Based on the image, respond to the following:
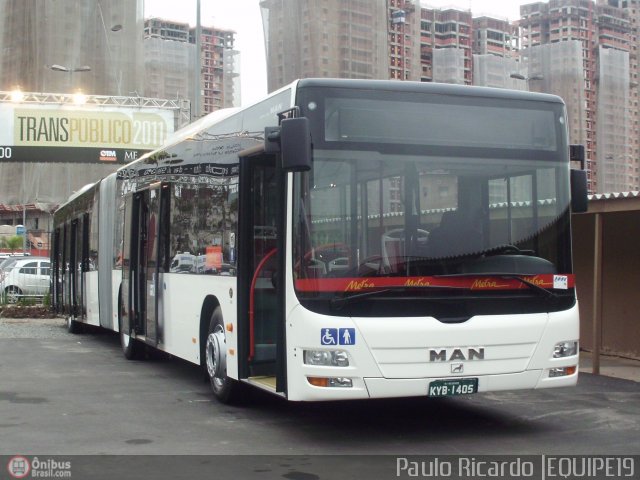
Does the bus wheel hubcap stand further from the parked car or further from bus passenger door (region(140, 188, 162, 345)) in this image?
the parked car

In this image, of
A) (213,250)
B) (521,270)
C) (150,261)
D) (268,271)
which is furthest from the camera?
(150,261)

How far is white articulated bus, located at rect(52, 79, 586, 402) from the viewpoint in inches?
310

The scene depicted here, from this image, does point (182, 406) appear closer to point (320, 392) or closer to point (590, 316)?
point (320, 392)

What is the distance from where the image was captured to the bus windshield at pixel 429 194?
793 centimetres

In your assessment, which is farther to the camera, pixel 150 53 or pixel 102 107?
pixel 150 53

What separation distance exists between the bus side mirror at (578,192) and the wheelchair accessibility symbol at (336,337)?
2470 mm

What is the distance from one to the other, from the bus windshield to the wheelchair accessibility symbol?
0.94 feet

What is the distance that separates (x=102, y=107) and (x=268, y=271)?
23.8m

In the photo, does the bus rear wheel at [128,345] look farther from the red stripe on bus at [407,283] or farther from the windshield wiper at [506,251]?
the windshield wiper at [506,251]

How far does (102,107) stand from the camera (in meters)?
31.7

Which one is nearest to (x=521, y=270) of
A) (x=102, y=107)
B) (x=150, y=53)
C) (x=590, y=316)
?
(x=590, y=316)
